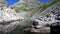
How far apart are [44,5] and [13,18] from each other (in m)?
2.81

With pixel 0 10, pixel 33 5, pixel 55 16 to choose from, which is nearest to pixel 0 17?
pixel 0 10

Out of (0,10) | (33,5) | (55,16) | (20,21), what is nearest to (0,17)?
(0,10)

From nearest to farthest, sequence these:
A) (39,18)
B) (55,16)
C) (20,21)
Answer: (55,16) < (39,18) < (20,21)

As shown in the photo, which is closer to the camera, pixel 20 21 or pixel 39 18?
pixel 39 18

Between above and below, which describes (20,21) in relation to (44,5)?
below

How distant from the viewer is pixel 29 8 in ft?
48.3

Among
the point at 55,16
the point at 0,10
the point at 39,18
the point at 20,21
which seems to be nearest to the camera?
the point at 55,16

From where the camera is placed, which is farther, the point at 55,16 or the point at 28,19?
the point at 28,19

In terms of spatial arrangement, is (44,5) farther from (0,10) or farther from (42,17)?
(0,10)

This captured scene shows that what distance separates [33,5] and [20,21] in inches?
67.6

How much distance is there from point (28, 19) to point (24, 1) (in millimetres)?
1711

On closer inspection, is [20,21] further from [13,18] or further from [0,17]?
[0,17]

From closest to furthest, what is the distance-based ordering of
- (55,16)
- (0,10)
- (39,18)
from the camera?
1. (55,16)
2. (39,18)
3. (0,10)

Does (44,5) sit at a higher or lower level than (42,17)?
higher
